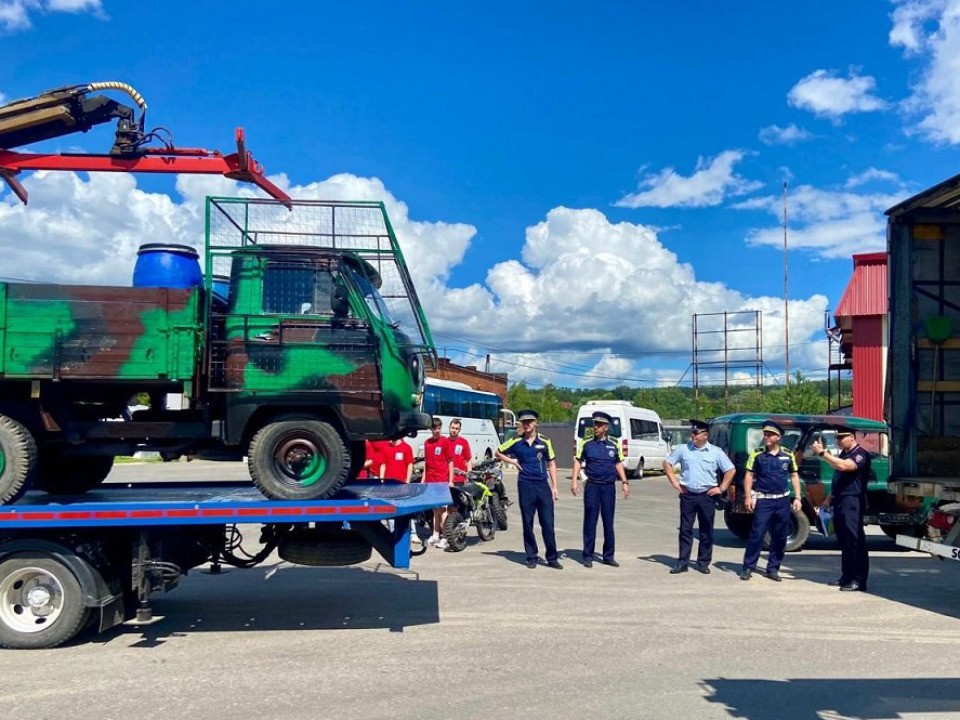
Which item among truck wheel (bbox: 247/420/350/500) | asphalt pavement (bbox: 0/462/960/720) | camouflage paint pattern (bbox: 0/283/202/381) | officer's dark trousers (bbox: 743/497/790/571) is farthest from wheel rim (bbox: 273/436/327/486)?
officer's dark trousers (bbox: 743/497/790/571)

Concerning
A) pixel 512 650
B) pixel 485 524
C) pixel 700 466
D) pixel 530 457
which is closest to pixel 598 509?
pixel 530 457

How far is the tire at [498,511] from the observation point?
13030mm

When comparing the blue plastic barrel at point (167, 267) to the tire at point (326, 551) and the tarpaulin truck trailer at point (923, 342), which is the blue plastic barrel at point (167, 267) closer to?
the tire at point (326, 551)

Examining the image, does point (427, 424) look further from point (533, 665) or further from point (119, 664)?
point (119, 664)

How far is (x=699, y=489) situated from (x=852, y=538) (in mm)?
1713

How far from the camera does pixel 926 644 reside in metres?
6.80

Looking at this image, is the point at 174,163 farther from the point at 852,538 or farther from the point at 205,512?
the point at 852,538

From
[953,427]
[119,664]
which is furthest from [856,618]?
[119,664]

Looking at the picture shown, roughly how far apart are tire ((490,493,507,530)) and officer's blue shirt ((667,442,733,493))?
11.7ft

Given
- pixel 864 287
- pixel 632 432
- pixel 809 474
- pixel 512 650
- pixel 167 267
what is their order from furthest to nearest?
pixel 632 432 < pixel 864 287 < pixel 809 474 < pixel 167 267 < pixel 512 650

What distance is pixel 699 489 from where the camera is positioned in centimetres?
995

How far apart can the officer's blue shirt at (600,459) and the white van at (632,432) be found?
19.4m

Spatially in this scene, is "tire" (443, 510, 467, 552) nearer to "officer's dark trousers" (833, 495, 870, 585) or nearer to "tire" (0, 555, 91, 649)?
"officer's dark trousers" (833, 495, 870, 585)

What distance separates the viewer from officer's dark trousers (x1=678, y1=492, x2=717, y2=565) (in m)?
9.95
